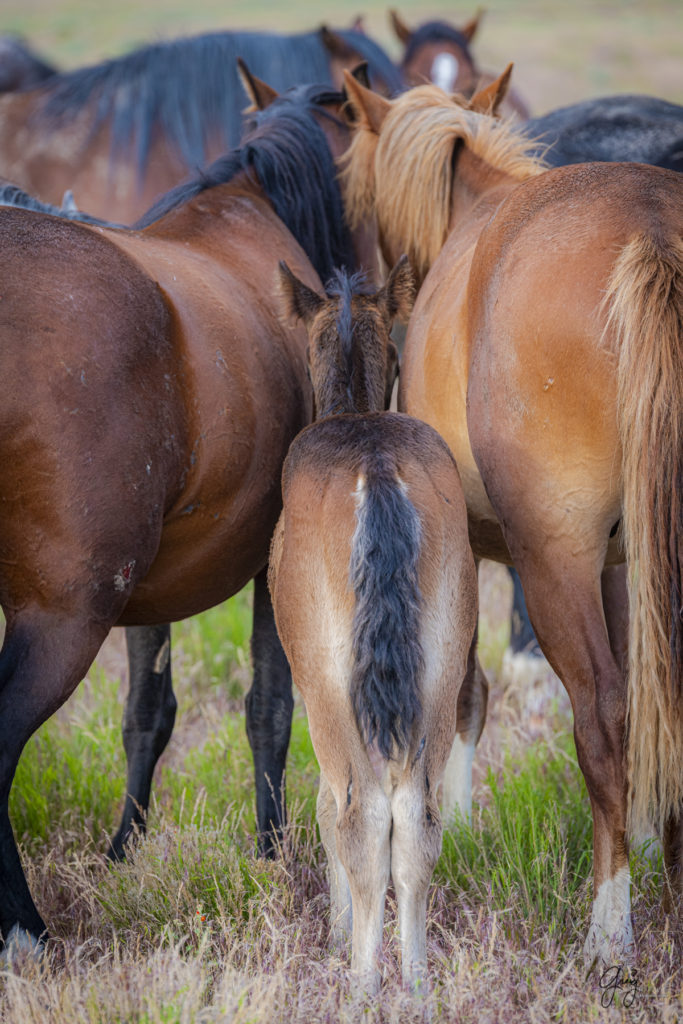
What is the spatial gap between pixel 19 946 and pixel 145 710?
1.22m

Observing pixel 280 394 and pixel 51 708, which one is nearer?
pixel 51 708

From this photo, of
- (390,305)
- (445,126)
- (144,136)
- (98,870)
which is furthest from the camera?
(144,136)

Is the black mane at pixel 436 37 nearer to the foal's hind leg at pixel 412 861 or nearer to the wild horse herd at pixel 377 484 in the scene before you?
the wild horse herd at pixel 377 484

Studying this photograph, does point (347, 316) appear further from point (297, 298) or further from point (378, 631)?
point (378, 631)

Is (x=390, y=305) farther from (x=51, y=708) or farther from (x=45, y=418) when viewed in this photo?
(x=51, y=708)

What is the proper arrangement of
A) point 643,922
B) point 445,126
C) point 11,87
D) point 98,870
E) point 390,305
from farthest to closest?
point 11,87, point 445,126, point 98,870, point 390,305, point 643,922

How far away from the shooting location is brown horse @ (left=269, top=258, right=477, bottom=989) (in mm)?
2090

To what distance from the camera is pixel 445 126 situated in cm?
341

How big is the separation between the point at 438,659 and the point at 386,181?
6.94 feet

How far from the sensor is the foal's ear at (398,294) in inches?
110

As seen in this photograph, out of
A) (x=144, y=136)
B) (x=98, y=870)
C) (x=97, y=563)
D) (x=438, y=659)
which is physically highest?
(x=144, y=136)

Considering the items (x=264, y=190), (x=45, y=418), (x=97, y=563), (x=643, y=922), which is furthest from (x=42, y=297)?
(x=643, y=922)

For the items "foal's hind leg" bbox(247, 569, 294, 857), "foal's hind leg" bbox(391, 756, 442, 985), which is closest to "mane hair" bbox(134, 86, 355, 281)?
"foal's hind leg" bbox(247, 569, 294, 857)

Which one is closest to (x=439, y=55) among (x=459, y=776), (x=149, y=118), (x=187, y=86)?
(x=187, y=86)
